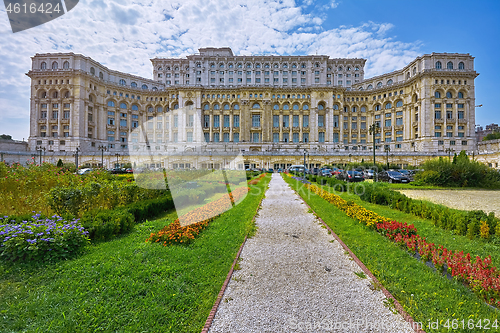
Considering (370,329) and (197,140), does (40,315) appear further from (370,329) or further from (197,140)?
(197,140)

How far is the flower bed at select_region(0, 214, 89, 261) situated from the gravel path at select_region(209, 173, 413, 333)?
4.42m

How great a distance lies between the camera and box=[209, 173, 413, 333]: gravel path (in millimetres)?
3648

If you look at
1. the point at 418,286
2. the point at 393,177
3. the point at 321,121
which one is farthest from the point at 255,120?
the point at 418,286

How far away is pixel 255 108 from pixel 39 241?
70.8 meters

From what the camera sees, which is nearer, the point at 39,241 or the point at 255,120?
the point at 39,241

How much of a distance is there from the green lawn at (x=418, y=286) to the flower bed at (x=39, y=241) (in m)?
7.54

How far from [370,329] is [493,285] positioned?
100 inches

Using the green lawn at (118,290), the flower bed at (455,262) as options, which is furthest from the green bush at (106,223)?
the flower bed at (455,262)

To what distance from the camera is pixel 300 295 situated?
448 cm

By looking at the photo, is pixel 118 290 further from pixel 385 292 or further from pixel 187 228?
pixel 385 292

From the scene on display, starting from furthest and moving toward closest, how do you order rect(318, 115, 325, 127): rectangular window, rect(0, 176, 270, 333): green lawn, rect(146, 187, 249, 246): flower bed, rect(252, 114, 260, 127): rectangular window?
rect(252, 114, 260, 127): rectangular window → rect(318, 115, 325, 127): rectangular window → rect(146, 187, 249, 246): flower bed → rect(0, 176, 270, 333): green lawn

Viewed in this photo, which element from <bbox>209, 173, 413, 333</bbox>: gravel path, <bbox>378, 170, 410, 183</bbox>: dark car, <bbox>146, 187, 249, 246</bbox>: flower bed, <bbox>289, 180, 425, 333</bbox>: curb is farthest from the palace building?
<bbox>209, 173, 413, 333</bbox>: gravel path

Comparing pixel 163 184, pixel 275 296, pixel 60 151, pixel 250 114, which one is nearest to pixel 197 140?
pixel 250 114

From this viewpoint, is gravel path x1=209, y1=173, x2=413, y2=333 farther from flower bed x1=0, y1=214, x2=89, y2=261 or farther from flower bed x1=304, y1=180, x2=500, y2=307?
flower bed x1=0, y1=214, x2=89, y2=261
